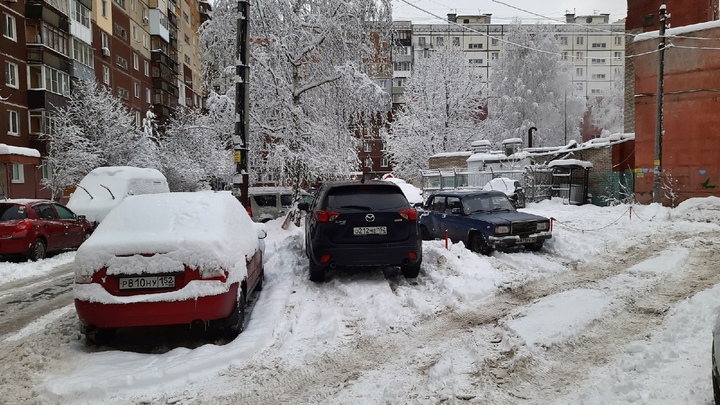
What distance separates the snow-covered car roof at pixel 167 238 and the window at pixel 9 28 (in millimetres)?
32660

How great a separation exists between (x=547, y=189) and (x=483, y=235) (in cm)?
1789

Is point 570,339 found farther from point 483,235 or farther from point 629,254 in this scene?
point 629,254

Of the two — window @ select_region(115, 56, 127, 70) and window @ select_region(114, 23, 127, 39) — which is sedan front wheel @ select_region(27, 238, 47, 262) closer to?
window @ select_region(115, 56, 127, 70)

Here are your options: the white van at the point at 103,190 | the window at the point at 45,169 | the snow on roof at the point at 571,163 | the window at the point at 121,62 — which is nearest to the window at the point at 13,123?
the window at the point at 45,169

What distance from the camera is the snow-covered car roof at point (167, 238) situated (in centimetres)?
509

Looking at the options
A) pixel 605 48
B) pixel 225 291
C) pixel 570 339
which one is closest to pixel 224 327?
pixel 225 291

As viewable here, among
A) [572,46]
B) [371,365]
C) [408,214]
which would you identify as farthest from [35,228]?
[572,46]

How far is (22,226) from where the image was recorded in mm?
11828

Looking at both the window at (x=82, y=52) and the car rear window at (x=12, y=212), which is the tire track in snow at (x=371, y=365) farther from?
the window at (x=82, y=52)

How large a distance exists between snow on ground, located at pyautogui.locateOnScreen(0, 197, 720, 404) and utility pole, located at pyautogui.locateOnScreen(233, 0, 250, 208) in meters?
4.77

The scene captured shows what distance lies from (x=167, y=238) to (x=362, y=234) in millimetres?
3281

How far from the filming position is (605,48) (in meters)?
79.2

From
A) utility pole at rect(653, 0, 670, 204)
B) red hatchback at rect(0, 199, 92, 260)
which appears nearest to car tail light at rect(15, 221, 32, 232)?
red hatchback at rect(0, 199, 92, 260)

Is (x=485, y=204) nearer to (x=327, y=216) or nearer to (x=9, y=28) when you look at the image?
(x=327, y=216)
